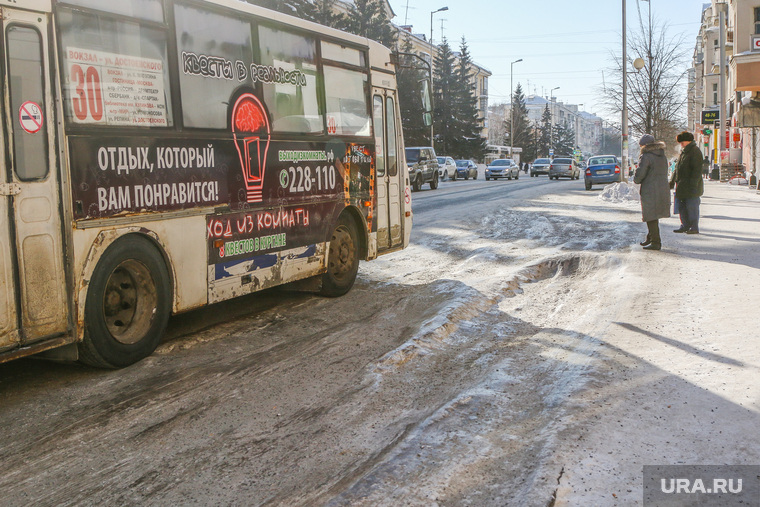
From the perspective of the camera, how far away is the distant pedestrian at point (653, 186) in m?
11.8

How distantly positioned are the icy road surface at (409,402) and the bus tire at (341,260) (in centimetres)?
23

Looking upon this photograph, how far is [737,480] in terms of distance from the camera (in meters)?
3.78

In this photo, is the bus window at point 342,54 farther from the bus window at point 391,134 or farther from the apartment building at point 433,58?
the apartment building at point 433,58

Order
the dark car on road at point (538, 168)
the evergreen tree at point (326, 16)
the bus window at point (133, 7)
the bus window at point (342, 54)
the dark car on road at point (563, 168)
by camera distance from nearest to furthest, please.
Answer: the bus window at point (133, 7), the bus window at point (342, 54), the evergreen tree at point (326, 16), the dark car on road at point (563, 168), the dark car on road at point (538, 168)

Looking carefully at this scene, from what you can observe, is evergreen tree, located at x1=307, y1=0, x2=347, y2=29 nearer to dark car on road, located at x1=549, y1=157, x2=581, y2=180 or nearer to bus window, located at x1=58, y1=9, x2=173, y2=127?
dark car on road, located at x1=549, y1=157, x2=581, y2=180

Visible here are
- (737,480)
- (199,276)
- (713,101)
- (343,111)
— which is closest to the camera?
(737,480)

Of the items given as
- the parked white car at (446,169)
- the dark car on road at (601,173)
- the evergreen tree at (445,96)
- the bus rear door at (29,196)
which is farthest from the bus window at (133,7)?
the evergreen tree at (445,96)

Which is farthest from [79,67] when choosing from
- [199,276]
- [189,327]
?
[189,327]

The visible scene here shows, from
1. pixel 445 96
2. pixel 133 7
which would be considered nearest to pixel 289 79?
pixel 133 7

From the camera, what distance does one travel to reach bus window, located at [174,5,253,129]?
6508 mm

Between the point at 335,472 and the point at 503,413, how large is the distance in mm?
1334

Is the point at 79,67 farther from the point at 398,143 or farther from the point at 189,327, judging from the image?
the point at 398,143

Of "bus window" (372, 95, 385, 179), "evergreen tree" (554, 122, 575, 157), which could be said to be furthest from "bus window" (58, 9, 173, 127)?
"evergreen tree" (554, 122, 575, 157)

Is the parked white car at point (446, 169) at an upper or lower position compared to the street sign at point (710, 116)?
lower
